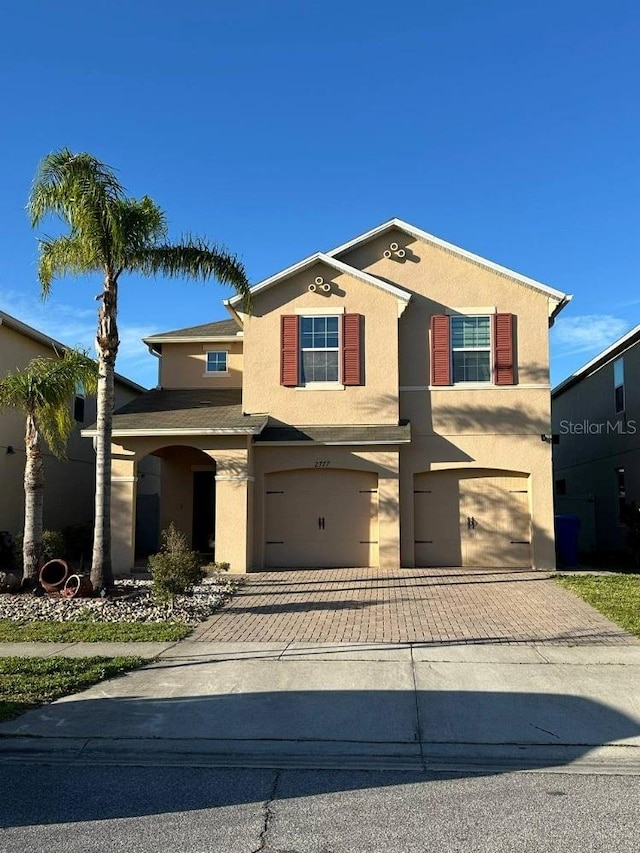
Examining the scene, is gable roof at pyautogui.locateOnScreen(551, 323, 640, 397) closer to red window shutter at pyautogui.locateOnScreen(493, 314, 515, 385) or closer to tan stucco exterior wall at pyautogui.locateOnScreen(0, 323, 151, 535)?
red window shutter at pyautogui.locateOnScreen(493, 314, 515, 385)

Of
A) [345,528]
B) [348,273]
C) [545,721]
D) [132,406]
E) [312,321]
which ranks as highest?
[348,273]

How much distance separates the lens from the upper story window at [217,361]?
2020 cm

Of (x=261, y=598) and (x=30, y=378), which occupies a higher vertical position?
(x=30, y=378)

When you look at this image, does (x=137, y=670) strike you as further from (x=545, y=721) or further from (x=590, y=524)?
(x=590, y=524)

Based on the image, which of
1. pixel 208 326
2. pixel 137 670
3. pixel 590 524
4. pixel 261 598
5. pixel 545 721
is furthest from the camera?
pixel 590 524

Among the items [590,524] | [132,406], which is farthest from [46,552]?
[590,524]

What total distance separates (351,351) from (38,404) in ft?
23.3

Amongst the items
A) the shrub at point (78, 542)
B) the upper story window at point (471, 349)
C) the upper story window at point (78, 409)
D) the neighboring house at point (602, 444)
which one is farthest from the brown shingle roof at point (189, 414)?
the neighboring house at point (602, 444)

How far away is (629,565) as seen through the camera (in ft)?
64.1

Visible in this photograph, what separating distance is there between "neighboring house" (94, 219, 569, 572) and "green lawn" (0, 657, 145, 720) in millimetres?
8333

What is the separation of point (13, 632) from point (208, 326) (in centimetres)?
1196

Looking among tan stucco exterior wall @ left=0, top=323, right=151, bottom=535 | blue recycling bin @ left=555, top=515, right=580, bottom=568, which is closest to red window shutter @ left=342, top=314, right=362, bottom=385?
blue recycling bin @ left=555, top=515, right=580, bottom=568

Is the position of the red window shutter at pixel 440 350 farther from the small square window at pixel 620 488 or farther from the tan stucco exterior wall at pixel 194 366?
the small square window at pixel 620 488

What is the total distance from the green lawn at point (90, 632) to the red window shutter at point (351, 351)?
27.1ft
